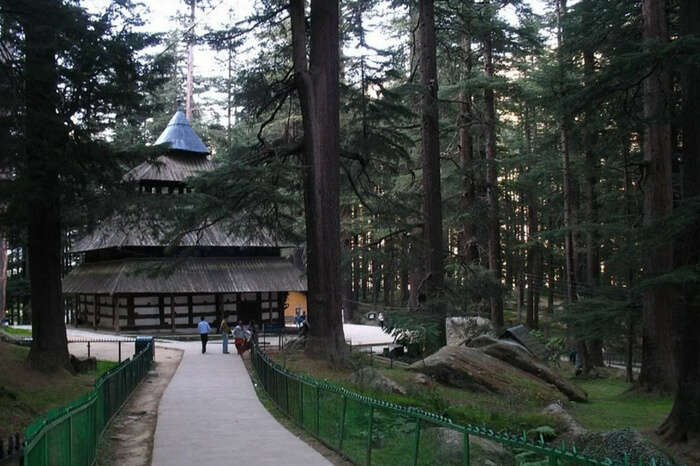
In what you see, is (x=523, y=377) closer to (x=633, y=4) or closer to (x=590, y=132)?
(x=590, y=132)

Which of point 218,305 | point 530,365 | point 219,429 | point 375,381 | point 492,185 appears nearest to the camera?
point 219,429

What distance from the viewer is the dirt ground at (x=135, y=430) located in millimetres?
9531

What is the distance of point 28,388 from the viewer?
1584 centimetres

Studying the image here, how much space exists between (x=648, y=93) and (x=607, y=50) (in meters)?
6.22

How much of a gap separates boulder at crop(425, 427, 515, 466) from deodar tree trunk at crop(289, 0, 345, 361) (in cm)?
1066

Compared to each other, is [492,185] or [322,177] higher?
[492,185]

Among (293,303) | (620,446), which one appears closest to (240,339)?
(620,446)

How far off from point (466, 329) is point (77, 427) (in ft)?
55.9

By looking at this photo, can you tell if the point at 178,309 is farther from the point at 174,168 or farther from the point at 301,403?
the point at 301,403

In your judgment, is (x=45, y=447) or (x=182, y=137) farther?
(x=182, y=137)

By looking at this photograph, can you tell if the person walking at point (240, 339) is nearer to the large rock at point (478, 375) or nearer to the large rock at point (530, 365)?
the large rock at point (530, 365)

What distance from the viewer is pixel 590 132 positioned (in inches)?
752

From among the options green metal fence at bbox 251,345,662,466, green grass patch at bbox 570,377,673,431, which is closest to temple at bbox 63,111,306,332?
green grass patch at bbox 570,377,673,431

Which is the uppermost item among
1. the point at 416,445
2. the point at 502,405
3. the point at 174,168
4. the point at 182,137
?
the point at 182,137
